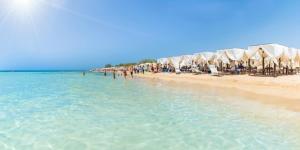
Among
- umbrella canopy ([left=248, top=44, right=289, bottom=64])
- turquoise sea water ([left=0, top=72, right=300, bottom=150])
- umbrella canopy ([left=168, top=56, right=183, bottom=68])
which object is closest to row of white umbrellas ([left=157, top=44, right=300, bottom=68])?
umbrella canopy ([left=248, top=44, right=289, bottom=64])

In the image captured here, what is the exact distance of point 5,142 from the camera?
684 centimetres

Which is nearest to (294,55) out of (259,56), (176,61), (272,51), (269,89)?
(259,56)

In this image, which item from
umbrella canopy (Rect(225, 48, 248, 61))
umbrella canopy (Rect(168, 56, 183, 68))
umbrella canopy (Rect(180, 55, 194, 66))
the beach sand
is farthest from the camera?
umbrella canopy (Rect(168, 56, 183, 68))

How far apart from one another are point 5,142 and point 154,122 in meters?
3.98

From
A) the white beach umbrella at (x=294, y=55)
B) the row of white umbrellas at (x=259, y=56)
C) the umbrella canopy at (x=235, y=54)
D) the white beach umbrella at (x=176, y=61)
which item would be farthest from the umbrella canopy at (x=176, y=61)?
the white beach umbrella at (x=294, y=55)

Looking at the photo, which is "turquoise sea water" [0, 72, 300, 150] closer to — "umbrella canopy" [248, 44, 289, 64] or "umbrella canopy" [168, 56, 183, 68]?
"umbrella canopy" [248, 44, 289, 64]

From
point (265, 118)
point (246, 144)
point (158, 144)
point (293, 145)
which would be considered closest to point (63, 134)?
point (158, 144)

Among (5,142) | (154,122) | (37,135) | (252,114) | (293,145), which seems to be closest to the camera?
(293,145)

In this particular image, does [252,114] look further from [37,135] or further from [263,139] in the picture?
[37,135]

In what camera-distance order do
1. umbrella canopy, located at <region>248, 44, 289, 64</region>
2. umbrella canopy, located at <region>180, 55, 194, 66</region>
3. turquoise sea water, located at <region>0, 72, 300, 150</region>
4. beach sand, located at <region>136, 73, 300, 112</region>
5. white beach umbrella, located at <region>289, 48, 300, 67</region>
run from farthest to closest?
umbrella canopy, located at <region>180, 55, 194, 66</region>, white beach umbrella, located at <region>289, 48, 300, 67</region>, umbrella canopy, located at <region>248, 44, 289, 64</region>, beach sand, located at <region>136, 73, 300, 112</region>, turquoise sea water, located at <region>0, 72, 300, 150</region>

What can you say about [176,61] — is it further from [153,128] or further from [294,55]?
[153,128]

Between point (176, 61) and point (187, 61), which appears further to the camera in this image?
point (176, 61)

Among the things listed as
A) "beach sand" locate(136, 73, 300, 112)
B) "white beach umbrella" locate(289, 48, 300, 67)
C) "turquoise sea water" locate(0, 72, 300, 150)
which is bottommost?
"turquoise sea water" locate(0, 72, 300, 150)

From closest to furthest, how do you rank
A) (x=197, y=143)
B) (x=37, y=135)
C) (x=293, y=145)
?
(x=293, y=145)
(x=197, y=143)
(x=37, y=135)
